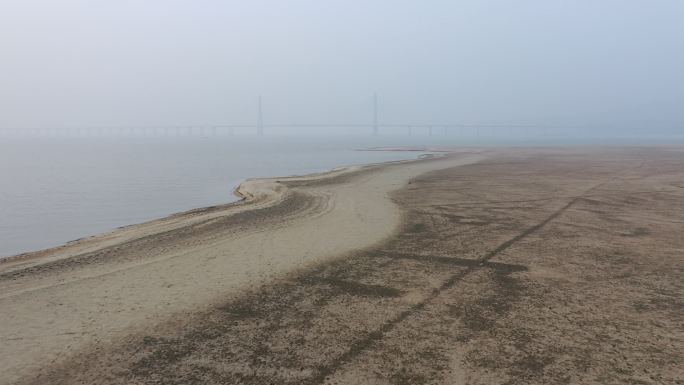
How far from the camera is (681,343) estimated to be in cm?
471

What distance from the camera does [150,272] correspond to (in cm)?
754

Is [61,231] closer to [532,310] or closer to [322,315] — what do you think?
[322,315]

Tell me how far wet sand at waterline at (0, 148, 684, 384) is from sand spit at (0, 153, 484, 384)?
0.11 ft

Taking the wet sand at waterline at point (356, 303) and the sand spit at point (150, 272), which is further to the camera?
the sand spit at point (150, 272)

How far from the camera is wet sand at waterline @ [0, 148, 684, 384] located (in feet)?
14.2

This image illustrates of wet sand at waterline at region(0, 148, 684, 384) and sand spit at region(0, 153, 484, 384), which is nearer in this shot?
wet sand at waterline at region(0, 148, 684, 384)

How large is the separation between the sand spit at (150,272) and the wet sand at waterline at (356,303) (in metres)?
0.03

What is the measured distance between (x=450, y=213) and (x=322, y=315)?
313 inches

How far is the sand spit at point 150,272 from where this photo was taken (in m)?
5.15

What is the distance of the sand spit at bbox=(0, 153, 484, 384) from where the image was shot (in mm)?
5148

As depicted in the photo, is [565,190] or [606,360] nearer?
[606,360]

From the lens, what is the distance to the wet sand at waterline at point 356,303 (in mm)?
4336

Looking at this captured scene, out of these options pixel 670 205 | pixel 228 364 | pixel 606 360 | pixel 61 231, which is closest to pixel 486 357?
pixel 606 360

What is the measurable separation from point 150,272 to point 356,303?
3.77 metres
